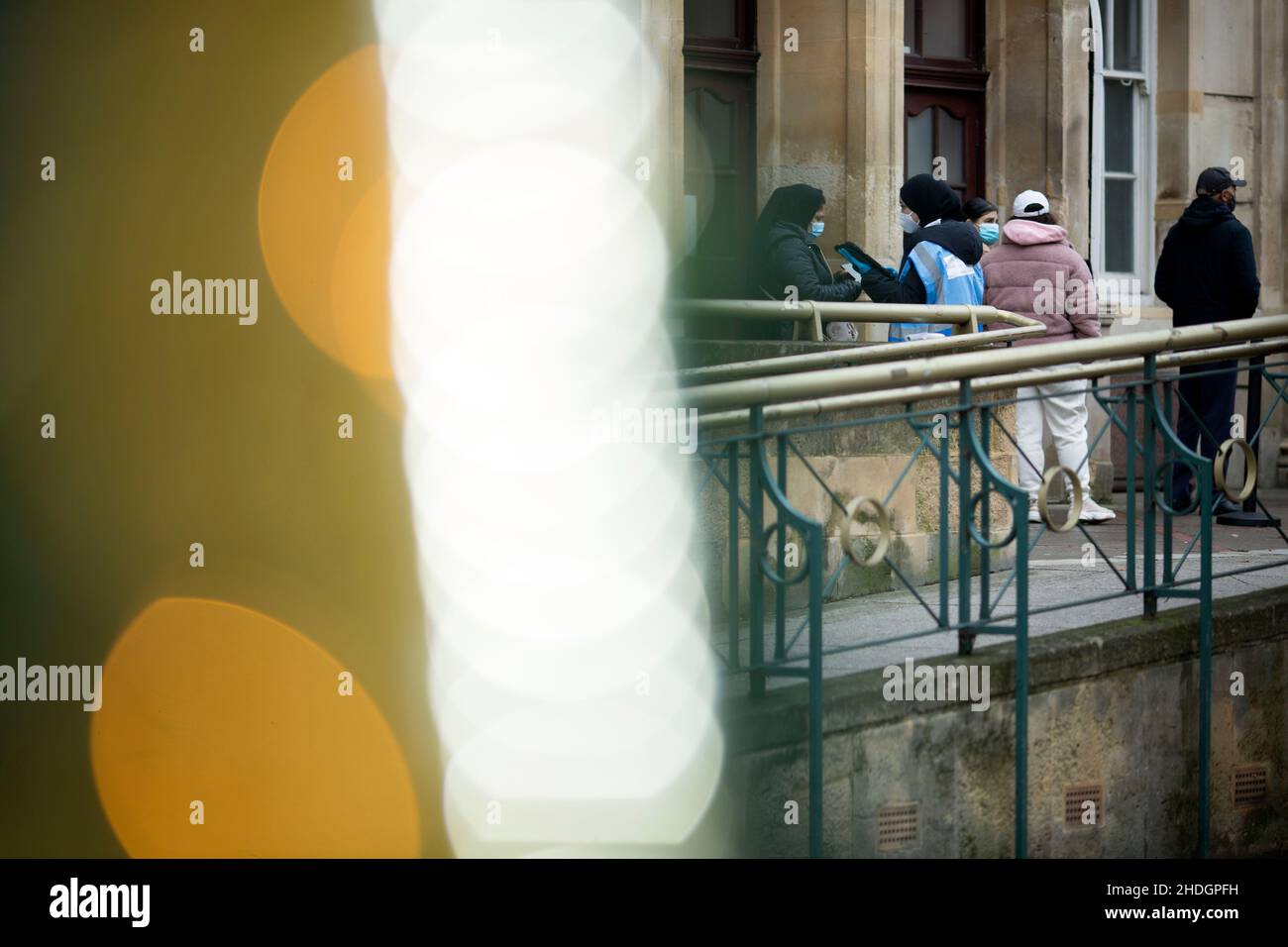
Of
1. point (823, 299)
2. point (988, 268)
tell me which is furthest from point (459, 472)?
point (988, 268)

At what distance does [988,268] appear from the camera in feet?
33.1

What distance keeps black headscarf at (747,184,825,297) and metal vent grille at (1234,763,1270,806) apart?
401cm

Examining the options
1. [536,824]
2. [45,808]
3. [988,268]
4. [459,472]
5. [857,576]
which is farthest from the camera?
[988,268]

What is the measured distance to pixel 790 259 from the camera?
959cm

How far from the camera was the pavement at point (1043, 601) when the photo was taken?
6012mm

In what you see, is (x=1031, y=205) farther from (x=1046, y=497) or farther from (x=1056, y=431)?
(x=1046, y=497)

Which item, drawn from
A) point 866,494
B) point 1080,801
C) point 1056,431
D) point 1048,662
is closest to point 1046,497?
point 1048,662

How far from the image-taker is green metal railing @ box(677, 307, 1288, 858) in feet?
17.6

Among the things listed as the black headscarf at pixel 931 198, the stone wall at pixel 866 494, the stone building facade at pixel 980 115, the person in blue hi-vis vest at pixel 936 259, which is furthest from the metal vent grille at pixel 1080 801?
the stone building facade at pixel 980 115

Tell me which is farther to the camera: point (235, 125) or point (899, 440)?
point (899, 440)

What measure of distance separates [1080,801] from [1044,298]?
13.9 ft
